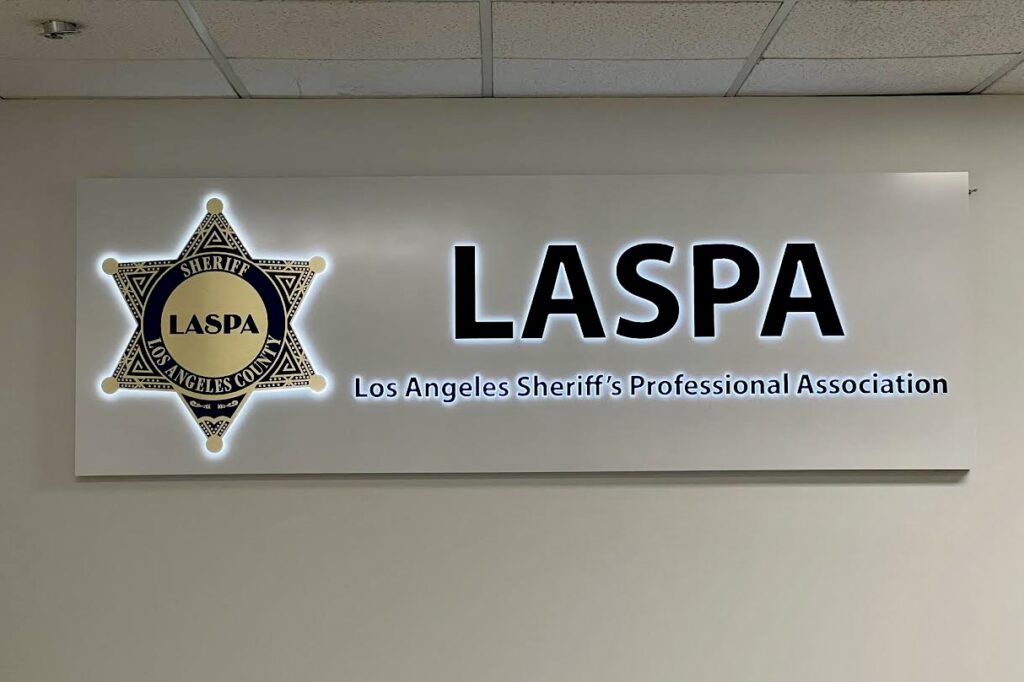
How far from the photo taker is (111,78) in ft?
9.28

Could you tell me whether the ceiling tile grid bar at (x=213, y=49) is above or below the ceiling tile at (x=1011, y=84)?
above

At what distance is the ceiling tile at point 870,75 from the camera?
2.74 m

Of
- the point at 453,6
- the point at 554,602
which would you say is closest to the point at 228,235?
the point at 453,6

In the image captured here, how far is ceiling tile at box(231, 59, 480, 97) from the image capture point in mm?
2721

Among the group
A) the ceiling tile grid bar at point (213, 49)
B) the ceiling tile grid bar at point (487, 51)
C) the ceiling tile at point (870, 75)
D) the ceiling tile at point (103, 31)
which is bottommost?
the ceiling tile at point (870, 75)

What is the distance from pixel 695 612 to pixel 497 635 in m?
0.61

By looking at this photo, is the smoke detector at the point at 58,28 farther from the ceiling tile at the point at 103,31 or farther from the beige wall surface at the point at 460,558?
the beige wall surface at the point at 460,558

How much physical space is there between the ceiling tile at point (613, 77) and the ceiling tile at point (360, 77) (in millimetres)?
122

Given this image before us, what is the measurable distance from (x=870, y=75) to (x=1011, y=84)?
47cm

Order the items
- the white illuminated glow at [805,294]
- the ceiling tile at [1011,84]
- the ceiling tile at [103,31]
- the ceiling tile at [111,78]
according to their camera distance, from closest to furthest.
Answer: the ceiling tile at [103,31] → the ceiling tile at [111,78] → the ceiling tile at [1011,84] → the white illuminated glow at [805,294]

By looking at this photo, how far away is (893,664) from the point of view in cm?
293

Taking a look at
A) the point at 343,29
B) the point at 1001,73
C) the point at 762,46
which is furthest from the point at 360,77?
the point at 1001,73

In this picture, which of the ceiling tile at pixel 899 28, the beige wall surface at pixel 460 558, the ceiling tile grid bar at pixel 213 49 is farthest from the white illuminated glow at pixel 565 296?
the ceiling tile grid bar at pixel 213 49

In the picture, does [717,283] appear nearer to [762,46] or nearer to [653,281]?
[653,281]
